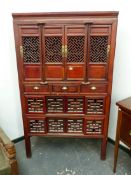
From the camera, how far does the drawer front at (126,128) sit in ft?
5.96

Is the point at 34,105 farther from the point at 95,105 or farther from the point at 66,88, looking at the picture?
the point at 95,105

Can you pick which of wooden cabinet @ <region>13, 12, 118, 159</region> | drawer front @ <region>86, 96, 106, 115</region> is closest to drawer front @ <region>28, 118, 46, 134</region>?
wooden cabinet @ <region>13, 12, 118, 159</region>

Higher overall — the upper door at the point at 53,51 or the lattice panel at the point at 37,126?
the upper door at the point at 53,51

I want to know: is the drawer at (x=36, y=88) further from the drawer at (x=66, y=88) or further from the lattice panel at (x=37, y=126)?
the lattice panel at (x=37, y=126)

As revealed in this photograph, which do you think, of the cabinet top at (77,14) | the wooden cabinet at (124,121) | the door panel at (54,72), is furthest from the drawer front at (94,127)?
the cabinet top at (77,14)

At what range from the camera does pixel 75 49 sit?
189cm

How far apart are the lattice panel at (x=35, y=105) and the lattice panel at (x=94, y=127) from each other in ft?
1.63

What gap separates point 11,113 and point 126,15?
1663 mm

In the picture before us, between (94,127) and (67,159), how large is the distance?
0.51m

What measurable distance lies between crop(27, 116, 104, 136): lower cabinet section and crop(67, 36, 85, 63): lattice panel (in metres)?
0.62

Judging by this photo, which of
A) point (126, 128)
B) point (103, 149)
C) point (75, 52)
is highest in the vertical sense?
point (75, 52)

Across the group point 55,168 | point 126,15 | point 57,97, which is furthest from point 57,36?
point 55,168

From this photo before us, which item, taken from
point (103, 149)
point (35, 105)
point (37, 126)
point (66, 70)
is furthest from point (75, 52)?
point (103, 149)

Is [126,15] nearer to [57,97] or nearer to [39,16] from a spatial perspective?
[39,16]
